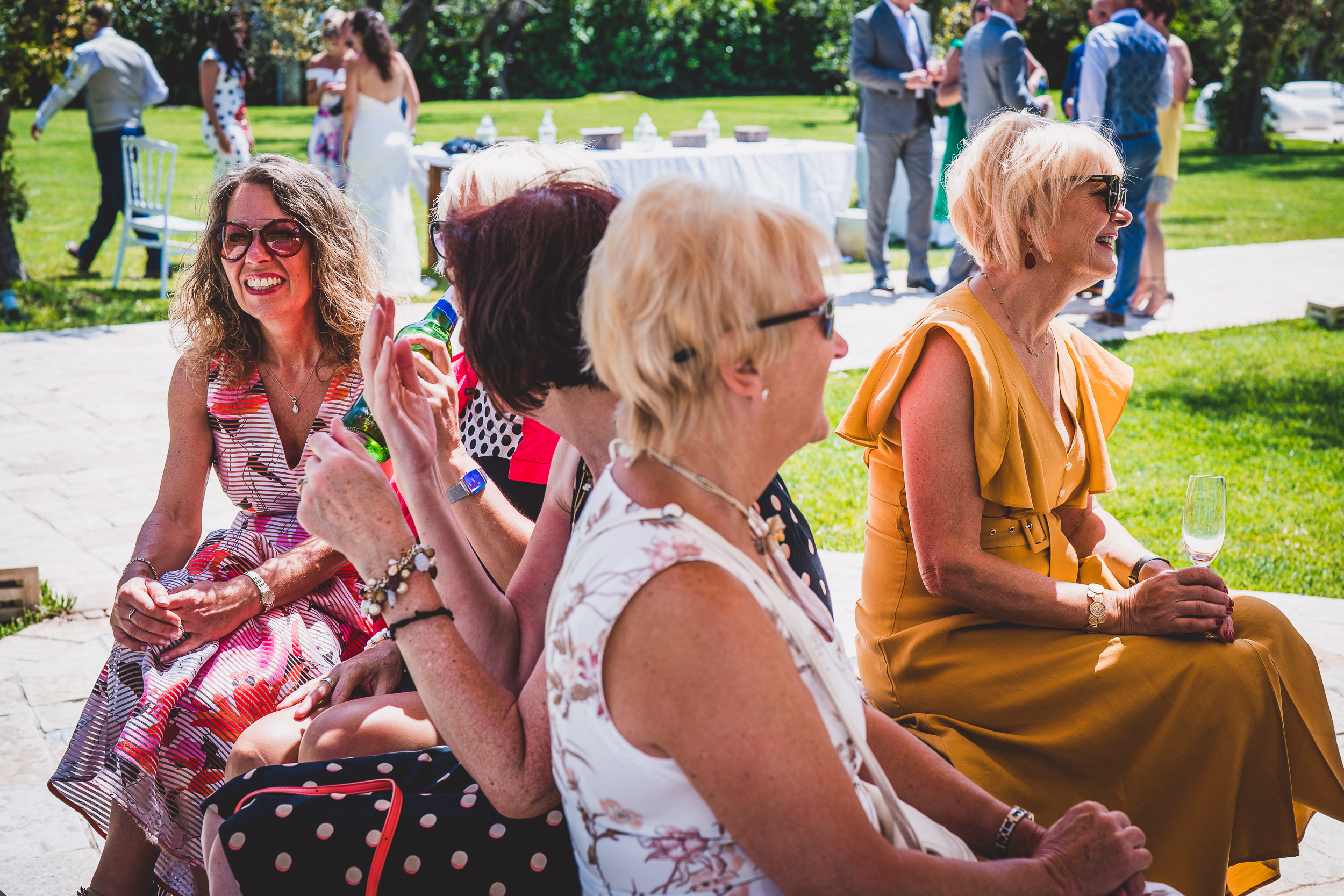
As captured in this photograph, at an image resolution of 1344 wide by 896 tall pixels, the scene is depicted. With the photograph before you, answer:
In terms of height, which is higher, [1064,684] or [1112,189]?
[1112,189]

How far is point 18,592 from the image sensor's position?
3.84m

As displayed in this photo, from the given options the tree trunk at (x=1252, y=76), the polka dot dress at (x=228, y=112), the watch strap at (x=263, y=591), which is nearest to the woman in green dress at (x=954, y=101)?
the polka dot dress at (x=228, y=112)

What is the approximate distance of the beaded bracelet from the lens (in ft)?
5.14

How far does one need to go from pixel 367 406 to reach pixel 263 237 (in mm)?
868

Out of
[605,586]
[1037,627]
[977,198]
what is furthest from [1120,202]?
[605,586]

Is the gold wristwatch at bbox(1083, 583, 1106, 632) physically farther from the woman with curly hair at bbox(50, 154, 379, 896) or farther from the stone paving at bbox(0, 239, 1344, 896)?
the woman with curly hair at bbox(50, 154, 379, 896)

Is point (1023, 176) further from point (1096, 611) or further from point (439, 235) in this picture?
point (439, 235)

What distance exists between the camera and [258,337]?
2.74 m

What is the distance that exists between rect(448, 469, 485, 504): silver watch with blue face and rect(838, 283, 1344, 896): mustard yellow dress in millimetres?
822

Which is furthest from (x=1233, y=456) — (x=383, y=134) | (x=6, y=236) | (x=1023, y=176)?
(x=6, y=236)

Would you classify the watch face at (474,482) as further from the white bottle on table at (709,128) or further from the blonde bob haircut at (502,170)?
the white bottle on table at (709,128)

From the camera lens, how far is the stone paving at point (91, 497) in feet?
8.82

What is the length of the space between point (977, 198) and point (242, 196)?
178 centimetres

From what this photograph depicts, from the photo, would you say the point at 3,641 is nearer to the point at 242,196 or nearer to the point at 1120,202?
the point at 242,196
